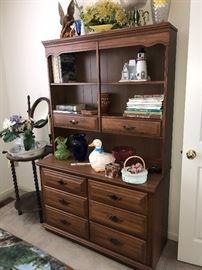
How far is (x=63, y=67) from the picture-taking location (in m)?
2.14

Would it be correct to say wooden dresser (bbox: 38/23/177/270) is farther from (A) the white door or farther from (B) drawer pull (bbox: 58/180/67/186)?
(A) the white door

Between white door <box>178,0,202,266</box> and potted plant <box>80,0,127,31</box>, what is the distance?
19.4 inches

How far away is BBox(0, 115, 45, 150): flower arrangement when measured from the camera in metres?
2.24

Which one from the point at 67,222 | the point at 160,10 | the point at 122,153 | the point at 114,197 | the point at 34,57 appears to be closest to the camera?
the point at 160,10

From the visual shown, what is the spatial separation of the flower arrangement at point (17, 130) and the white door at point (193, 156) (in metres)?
1.41

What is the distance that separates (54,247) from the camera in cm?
215

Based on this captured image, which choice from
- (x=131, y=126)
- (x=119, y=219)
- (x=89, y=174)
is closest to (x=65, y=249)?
(x=119, y=219)

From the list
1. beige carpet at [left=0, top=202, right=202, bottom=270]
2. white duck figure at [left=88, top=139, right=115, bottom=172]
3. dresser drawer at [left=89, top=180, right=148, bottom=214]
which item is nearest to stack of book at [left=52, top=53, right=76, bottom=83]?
white duck figure at [left=88, top=139, right=115, bottom=172]

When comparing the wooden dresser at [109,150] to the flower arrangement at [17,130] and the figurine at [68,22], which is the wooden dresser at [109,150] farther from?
the flower arrangement at [17,130]

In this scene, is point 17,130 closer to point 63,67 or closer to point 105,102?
point 63,67

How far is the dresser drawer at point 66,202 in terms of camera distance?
203 centimetres

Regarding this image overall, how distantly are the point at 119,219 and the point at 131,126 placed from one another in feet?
2.36

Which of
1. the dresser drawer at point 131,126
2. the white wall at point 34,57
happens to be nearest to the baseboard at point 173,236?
the white wall at point 34,57

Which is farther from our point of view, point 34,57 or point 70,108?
point 34,57
